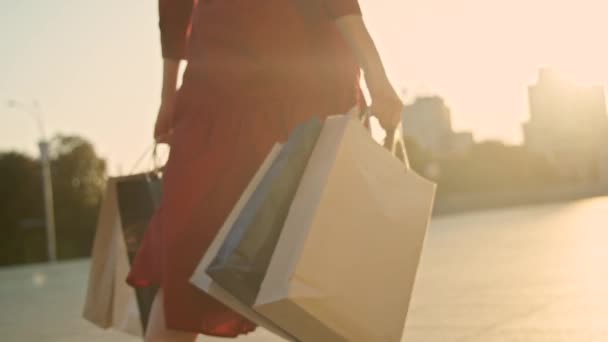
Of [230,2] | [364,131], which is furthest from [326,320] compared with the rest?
[230,2]

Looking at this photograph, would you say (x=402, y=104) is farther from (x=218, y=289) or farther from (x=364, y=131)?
(x=218, y=289)

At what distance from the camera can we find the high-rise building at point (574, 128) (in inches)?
3342

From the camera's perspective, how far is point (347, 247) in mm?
2029

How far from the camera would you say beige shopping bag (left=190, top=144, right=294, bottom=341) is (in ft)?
6.69

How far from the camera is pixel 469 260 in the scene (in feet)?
31.6

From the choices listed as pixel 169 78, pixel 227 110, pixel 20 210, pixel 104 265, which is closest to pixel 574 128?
pixel 20 210

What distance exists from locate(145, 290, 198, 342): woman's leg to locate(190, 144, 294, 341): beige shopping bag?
0.33 m

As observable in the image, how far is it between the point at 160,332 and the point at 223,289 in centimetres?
45

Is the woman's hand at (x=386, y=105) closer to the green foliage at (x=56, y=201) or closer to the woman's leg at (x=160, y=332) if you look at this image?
the woman's leg at (x=160, y=332)

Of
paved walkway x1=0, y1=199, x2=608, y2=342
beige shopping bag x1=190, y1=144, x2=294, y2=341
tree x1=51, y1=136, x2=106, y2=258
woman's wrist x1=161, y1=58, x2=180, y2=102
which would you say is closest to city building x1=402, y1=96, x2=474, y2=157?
tree x1=51, y1=136, x2=106, y2=258

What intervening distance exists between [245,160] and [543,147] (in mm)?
92950

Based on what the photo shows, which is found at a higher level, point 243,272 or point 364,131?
point 364,131

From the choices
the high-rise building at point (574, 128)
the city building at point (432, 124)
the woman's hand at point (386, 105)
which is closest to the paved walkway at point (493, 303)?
the woman's hand at point (386, 105)

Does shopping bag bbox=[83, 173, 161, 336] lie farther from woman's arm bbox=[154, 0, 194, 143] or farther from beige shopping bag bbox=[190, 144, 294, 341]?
beige shopping bag bbox=[190, 144, 294, 341]
